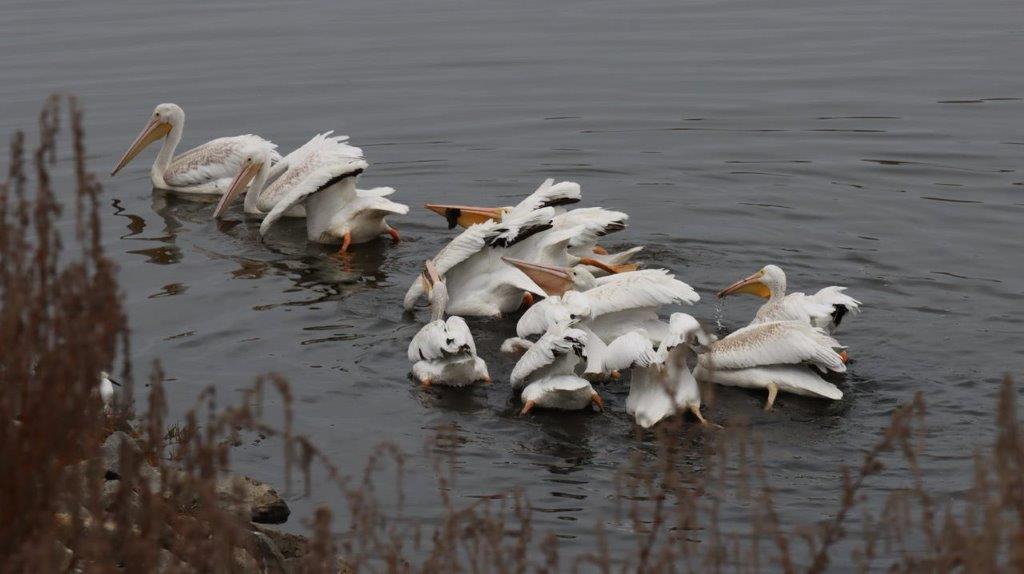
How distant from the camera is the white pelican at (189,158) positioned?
1235 cm

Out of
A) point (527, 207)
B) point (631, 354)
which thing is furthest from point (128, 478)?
point (527, 207)

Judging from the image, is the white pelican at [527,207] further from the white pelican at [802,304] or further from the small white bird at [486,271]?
the white pelican at [802,304]

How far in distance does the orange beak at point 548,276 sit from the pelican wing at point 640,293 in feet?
2.52

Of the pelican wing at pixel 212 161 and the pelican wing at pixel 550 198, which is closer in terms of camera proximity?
the pelican wing at pixel 550 198

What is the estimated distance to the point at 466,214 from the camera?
33.9 feet

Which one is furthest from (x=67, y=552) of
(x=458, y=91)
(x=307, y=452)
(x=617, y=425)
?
(x=458, y=91)

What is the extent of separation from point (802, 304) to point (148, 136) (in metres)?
7.14

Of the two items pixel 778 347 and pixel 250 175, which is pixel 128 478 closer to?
pixel 778 347

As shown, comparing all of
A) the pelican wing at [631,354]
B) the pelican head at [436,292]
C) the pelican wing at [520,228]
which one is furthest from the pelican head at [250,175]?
the pelican wing at [631,354]

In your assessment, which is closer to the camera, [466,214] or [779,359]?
[779,359]

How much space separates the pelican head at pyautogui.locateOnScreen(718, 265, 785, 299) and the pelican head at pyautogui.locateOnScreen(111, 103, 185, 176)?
6.02m

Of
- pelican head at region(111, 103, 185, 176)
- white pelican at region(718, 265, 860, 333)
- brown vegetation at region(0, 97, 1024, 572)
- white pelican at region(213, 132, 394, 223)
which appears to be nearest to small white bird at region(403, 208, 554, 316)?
white pelican at region(718, 265, 860, 333)

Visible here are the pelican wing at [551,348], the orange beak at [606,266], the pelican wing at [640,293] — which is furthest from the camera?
the orange beak at [606,266]

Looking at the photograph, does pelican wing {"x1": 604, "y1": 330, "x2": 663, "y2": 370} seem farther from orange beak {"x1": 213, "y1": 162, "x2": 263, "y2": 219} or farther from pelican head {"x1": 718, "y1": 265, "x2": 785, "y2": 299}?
orange beak {"x1": 213, "y1": 162, "x2": 263, "y2": 219}
